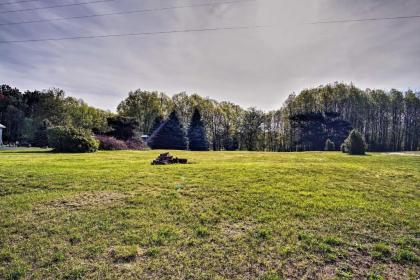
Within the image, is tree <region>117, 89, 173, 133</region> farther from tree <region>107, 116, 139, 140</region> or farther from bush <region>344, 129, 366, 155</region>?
bush <region>344, 129, 366, 155</region>

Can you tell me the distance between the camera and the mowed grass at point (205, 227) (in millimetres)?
4211

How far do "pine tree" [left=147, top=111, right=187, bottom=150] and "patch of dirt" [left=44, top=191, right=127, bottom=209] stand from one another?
26.2m

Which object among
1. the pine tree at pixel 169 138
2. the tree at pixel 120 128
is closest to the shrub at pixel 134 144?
the tree at pixel 120 128

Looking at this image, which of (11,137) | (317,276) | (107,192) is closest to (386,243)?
(317,276)

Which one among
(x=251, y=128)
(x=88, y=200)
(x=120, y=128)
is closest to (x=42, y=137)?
(x=120, y=128)

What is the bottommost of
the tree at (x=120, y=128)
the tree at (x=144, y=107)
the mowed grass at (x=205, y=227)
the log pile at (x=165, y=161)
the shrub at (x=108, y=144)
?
the mowed grass at (x=205, y=227)

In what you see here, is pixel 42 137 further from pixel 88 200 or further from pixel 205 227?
pixel 205 227

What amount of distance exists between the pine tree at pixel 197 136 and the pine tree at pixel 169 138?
1743 mm

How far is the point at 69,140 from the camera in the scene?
18844mm

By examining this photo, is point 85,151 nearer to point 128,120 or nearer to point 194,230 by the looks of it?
point 128,120

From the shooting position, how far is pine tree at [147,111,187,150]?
1312 inches

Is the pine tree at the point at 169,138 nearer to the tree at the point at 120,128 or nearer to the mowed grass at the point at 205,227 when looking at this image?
the tree at the point at 120,128

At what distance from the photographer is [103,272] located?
13.4 ft

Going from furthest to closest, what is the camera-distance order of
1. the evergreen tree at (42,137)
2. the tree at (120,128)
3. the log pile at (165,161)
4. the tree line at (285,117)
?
the tree line at (285,117) → the evergreen tree at (42,137) → the tree at (120,128) → the log pile at (165,161)
